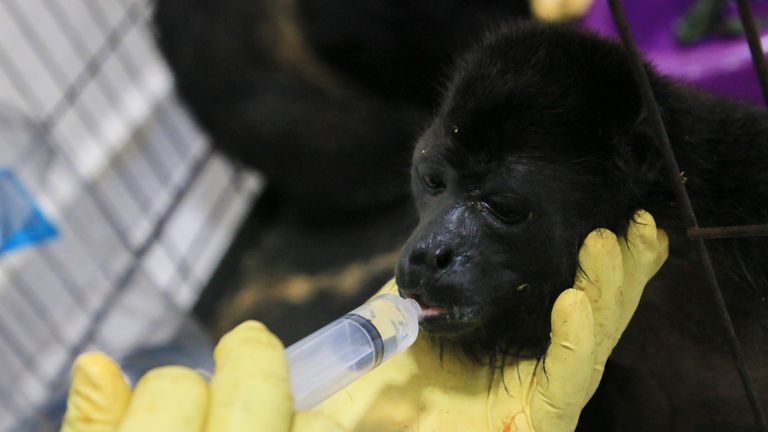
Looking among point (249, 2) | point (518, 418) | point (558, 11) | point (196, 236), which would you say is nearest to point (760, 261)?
point (518, 418)

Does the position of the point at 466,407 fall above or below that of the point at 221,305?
above

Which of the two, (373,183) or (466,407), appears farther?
(373,183)

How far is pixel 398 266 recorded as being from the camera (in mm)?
932

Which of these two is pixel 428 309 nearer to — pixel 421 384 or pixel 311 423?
pixel 421 384

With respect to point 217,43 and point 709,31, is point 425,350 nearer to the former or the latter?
point 709,31

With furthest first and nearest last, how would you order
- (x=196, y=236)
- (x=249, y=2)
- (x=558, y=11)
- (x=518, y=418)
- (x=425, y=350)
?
1. (x=196, y=236)
2. (x=249, y=2)
3. (x=558, y=11)
4. (x=425, y=350)
5. (x=518, y=418)

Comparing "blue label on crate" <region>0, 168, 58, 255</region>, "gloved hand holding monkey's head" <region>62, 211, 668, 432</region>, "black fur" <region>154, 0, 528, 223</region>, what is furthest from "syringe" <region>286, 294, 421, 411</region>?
"black fur" <region>154, 0, 528, 223</region>

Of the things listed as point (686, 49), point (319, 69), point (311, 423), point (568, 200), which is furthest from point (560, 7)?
point (311, 423)

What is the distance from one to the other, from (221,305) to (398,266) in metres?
1.37

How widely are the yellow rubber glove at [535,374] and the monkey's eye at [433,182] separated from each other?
0.19 metres

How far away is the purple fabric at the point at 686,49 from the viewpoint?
1604 millimetres

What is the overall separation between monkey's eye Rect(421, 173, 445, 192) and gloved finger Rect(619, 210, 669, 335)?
0.79 ft

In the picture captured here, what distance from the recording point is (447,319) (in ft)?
3.00

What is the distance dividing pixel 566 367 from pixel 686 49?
3.77ft
